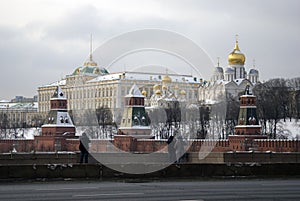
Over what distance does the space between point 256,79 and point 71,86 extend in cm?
4263

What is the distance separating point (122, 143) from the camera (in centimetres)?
5681

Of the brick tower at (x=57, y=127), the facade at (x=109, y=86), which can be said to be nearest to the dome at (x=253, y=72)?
the facade at (x=109, y=86)

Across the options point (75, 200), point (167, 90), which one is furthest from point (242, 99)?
point (167, 90)

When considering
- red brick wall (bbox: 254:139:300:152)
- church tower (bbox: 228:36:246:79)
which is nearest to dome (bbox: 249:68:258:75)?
church tower (bbox: 228:36:246:79)

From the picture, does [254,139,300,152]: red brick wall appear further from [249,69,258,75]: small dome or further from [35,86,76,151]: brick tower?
[249,69,258,75]: small dome

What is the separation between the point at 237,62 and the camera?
395ft

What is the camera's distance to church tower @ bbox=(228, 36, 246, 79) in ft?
387

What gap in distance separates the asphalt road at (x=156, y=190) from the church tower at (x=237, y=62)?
9886 cm

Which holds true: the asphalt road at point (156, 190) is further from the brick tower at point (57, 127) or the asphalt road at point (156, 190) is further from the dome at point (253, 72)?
the dome at point (253, 72)

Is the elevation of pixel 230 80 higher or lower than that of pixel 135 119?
higher

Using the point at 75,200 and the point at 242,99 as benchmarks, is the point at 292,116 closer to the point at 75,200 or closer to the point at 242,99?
the point at 242,99

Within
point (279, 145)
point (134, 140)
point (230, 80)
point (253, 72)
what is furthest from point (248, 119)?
point (253, 72)

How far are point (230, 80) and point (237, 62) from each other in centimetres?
355

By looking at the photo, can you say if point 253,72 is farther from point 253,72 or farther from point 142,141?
point 142,141
